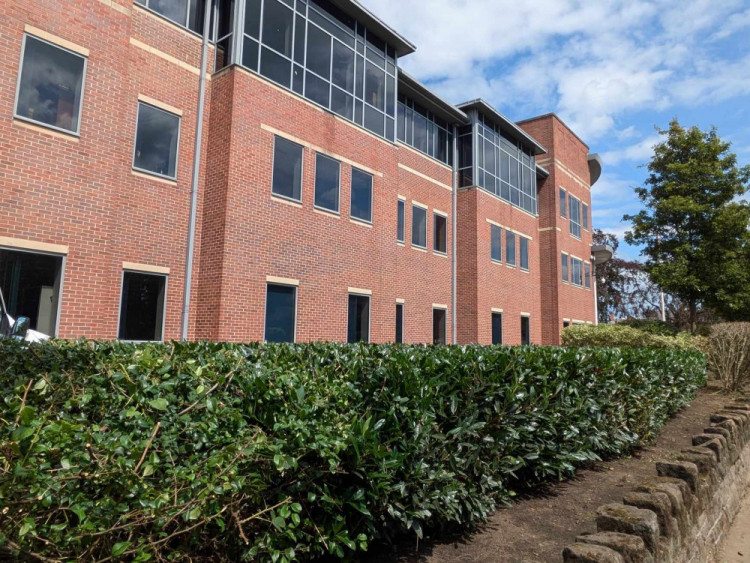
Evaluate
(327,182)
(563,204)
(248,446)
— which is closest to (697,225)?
(563,204)

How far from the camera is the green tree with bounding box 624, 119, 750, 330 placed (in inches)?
856

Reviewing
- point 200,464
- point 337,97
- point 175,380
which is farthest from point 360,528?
point 337,97

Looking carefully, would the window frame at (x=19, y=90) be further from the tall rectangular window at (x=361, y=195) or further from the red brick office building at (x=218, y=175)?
the tall rectangular window at (x=361, y=195)

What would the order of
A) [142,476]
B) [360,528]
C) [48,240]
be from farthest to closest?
[48,240], [360,528], [142,476]

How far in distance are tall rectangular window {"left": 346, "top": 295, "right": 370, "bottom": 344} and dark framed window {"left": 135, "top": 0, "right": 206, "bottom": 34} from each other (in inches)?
307

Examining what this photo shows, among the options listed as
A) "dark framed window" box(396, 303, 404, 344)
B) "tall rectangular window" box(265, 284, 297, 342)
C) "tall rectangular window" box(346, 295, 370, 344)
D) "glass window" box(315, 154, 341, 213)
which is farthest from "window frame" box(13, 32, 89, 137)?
"dark framed window" box(396, 303, 404, 344)

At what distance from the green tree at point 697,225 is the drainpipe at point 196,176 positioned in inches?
790

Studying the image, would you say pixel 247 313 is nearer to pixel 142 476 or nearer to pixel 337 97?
pixel 337 97

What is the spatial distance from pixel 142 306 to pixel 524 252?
1799 cm

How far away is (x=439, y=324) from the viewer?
19.5 meters

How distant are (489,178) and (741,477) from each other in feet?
53.2

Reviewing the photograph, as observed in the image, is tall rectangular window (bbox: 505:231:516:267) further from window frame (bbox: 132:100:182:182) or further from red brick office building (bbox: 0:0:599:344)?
window frame (bbox: 132:100:182:182)

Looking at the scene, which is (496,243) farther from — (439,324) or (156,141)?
(156,141)

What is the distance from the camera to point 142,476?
2406 mm
